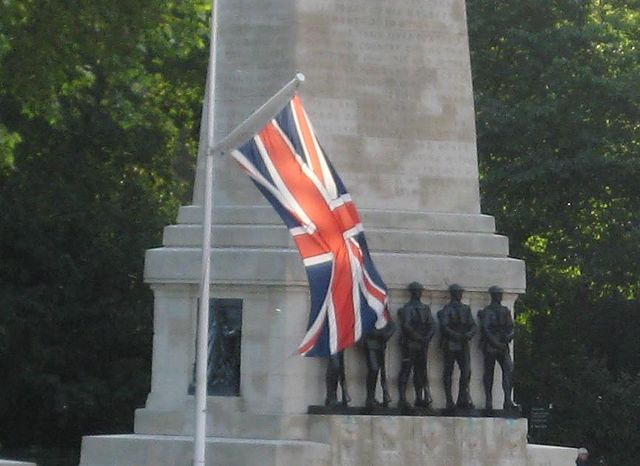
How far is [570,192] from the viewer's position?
42844 mm

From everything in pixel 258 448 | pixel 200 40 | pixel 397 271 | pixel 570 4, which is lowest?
pixel 258 448

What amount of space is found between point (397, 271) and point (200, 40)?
1079 centimetres

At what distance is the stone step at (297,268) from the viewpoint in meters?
25.9

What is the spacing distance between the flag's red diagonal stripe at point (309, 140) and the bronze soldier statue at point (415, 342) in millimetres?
5384

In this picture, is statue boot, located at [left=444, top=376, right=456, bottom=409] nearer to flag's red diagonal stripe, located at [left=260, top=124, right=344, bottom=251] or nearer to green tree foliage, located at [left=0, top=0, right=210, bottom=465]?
flag's red diagonal stripe, located at [left=260, top=124, right=344, bottom=251]

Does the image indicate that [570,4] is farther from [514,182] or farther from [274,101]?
[274,101]

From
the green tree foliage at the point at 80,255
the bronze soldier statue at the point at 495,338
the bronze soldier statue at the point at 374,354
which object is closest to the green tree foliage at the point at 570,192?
the green tree foliage at the point at 80,255

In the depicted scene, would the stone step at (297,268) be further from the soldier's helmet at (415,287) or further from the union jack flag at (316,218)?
the union jack flag at (316,218)

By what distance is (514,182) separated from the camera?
41.9 m

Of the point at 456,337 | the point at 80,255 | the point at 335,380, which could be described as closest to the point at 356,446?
the point at 335,380

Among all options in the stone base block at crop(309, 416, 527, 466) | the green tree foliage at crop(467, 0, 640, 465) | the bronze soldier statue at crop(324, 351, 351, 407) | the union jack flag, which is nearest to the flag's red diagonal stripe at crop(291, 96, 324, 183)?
the union jack flag

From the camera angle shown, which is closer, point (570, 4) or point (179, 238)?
point (179, 238)

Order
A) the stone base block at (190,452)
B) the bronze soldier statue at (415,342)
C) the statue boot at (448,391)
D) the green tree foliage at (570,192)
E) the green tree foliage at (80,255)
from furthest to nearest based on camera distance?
the green tree foliage at (570,192) < the green tree foliage at (80,255) < the statue boot at (448,391) < the bronze soldier statue at (415,342) < the stone base block at (190,452)

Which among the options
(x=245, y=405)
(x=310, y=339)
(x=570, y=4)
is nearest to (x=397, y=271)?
(x=245, y=405)
